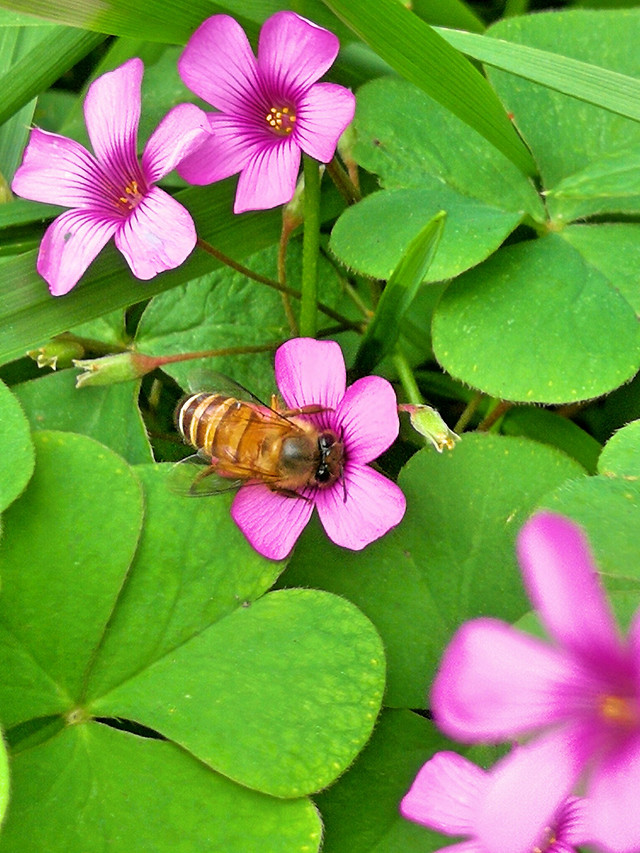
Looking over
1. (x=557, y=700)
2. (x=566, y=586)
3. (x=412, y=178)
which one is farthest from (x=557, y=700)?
(x=412, y=178)

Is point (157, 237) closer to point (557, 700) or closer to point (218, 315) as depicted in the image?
point (218, 315)

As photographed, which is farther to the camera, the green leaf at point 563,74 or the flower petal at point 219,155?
the flower petal at point 219,155

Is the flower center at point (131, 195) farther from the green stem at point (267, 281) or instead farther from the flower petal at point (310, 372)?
the flower petal at point (310, 372)

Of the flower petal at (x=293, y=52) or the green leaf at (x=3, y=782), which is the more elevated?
the flower petal at (x=293, y=52)

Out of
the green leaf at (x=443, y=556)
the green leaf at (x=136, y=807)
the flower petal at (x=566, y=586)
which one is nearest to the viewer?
the flower petal at (x=566, y=586)

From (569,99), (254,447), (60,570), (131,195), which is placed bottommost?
(60,570)

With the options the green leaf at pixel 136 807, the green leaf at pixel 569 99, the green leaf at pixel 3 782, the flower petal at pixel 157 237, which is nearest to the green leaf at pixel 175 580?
the green leaf at pixel 136 807

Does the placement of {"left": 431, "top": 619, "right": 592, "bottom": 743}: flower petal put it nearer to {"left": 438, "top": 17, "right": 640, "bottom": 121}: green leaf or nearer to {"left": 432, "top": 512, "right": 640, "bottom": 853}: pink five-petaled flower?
{"left": 432, "top": 512, "right": 640, "bottom": 853}: pink five-petaled flower
